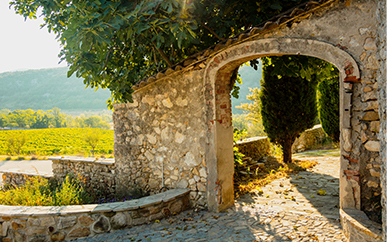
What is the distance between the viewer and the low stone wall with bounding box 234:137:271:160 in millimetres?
7864

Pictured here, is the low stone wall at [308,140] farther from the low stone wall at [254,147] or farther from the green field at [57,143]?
the green field at [57,143]

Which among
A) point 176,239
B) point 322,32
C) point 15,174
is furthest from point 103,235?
point 15,174

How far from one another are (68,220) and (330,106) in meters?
9.37

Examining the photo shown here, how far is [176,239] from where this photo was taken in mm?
3477

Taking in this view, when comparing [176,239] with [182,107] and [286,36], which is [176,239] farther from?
[286,36]

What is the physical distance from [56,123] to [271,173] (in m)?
36.8

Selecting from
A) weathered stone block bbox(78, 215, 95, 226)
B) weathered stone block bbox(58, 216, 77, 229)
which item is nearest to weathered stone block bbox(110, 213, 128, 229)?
weathered stone block bbox(78, 215, 95, 226)

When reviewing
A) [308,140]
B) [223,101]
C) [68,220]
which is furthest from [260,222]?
[308,140]

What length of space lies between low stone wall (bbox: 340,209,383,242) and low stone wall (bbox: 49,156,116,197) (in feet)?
16.0

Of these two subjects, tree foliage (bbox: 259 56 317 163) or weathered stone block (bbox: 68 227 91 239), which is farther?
tree foliage (bbox: 259 56 317 163)

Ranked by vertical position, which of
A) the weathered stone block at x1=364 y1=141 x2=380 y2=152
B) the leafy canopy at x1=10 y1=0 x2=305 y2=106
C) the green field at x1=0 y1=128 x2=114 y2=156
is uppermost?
the leafy canopy at x1=10 y1=0 x2=305 y2=106

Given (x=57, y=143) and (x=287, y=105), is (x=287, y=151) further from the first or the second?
(x=57, y=143)

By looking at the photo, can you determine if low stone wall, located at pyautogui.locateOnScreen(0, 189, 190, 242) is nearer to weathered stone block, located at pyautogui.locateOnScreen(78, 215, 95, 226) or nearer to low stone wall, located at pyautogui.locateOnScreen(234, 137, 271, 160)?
weathered stone block, located at pyautogui.locateOnScreen(78, 215, 95, 226)

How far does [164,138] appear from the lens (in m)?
4.96
